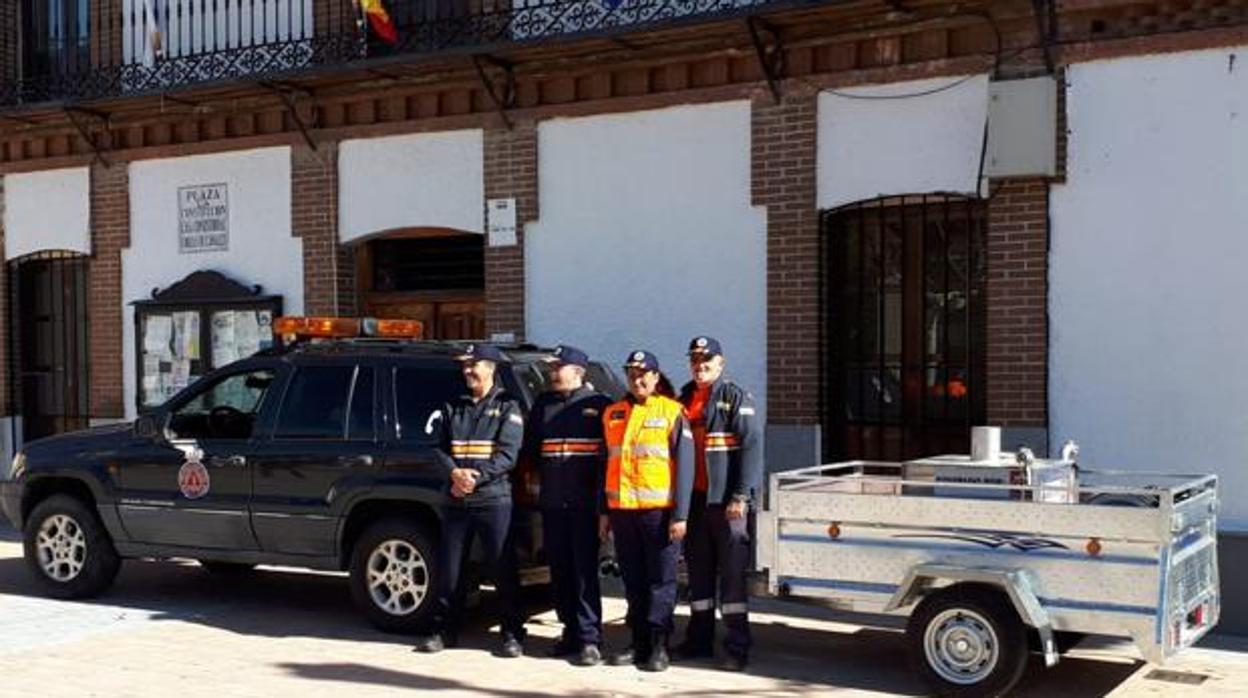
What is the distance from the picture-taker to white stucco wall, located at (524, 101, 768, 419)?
1095 cm

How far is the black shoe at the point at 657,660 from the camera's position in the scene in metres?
7.66

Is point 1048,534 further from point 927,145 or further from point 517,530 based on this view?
point 927,145

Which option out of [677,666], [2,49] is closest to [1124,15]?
[677,666]

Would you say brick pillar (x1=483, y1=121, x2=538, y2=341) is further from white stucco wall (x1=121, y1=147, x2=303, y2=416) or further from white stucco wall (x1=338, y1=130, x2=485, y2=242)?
white stucco wall (x1=121, y1=147, x2=303, y2=416)

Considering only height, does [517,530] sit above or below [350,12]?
below

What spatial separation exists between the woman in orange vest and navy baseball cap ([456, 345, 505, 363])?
2.81 feet

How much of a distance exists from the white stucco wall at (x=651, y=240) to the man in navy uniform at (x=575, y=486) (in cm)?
327

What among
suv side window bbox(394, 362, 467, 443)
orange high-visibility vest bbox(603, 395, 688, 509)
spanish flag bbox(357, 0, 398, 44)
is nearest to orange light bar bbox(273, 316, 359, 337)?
suv side window bbox(394, 362, 467, 443)

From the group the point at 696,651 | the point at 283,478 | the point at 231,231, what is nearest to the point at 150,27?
the point at 231,231

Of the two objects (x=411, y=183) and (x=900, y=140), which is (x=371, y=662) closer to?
(x=900, y=140)

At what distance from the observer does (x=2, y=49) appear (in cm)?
1509

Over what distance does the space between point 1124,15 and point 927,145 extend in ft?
5.19

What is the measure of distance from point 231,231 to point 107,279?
5.87ft

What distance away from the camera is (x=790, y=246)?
10.7 m
